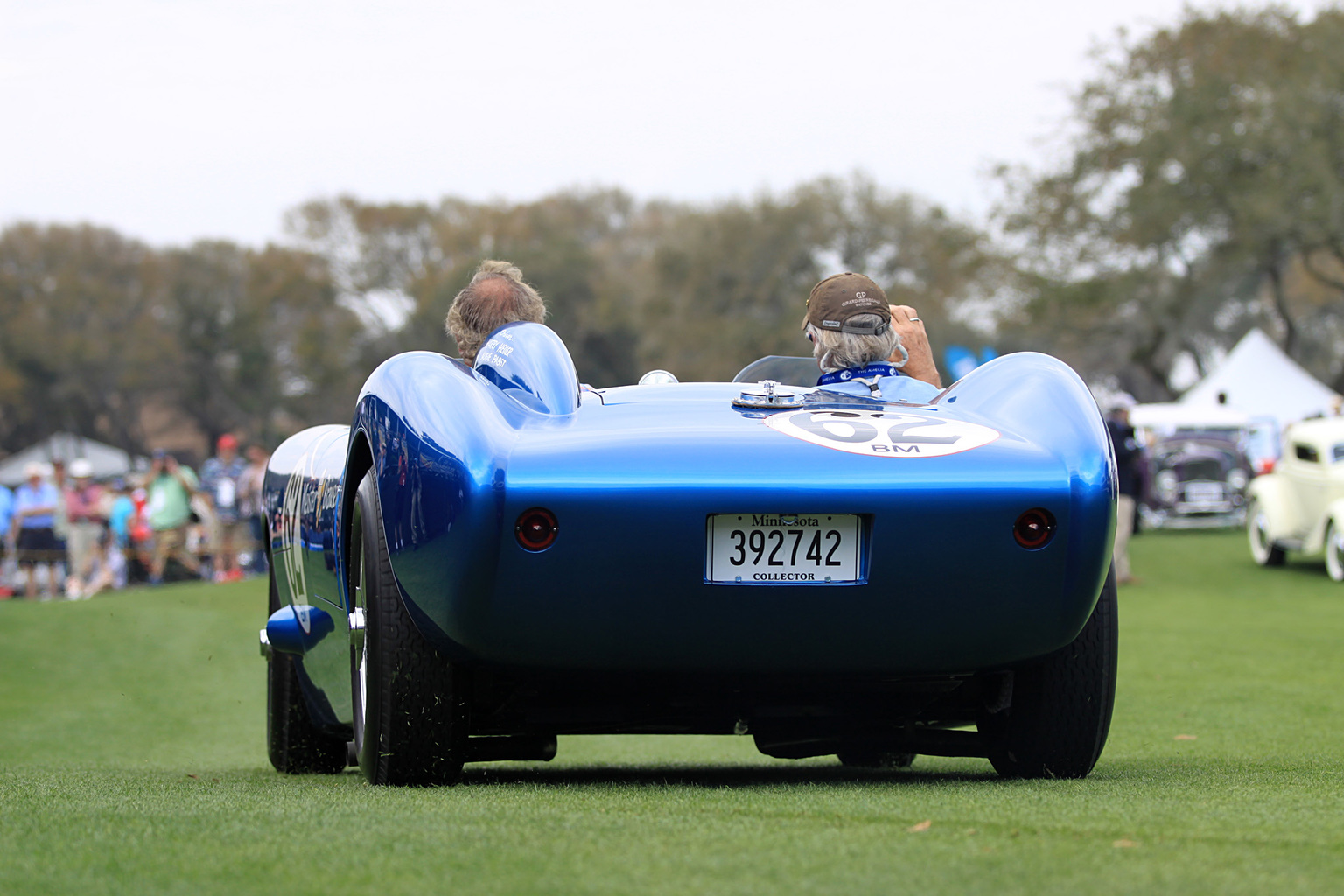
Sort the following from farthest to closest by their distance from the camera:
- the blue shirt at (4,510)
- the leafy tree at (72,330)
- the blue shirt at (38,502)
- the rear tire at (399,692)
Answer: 1. the leafy tree at (72,330)
2. the blue shirt at (4,510)
3. the blue shirt at (38,502)
4. the rear tire at (399,692)

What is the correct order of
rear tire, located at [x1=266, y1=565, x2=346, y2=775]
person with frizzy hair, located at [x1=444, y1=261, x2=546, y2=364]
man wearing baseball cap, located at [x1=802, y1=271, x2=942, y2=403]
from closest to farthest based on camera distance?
man wearing baseball cap, located at [x1=802, y1=271, x2=942, y2=403], person with frizzy hair, located at [x1=444, y1=261, x2=546, y2=364], rear tire, located at [x1=266, y1=565, x2=346, y2=775]

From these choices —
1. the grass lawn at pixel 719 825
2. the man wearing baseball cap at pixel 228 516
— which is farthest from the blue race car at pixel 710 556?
the man wearing baseball cap at pixel 228 516

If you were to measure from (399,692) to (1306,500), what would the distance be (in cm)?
1598

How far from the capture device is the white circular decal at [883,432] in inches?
134

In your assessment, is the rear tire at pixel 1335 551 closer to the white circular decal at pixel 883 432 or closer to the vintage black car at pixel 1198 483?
the vintage black car at pixel 1198 483

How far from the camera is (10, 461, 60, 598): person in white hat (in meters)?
20.3

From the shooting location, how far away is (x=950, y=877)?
7.55ft

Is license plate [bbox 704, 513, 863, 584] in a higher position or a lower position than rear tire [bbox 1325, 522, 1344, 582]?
higher

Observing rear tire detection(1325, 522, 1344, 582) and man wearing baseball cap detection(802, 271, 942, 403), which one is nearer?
man wearing baseball cap detection(802, 271, 942, 403)

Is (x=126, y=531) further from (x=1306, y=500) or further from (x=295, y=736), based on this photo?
(x=295, y=736)

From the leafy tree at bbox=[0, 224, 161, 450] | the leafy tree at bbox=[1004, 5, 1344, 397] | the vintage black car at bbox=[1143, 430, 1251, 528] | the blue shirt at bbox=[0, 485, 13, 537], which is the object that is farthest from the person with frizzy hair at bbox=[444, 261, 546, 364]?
the leafy tree at bbox=[0, 224, 161, 450]

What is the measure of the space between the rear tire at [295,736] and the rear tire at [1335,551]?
541 inches

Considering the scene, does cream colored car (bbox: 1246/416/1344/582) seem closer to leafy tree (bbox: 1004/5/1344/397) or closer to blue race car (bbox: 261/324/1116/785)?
blue race car (bbox: 261/324/1116/785)

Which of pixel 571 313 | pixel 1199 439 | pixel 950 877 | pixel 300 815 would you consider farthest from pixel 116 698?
pixel 571 313
